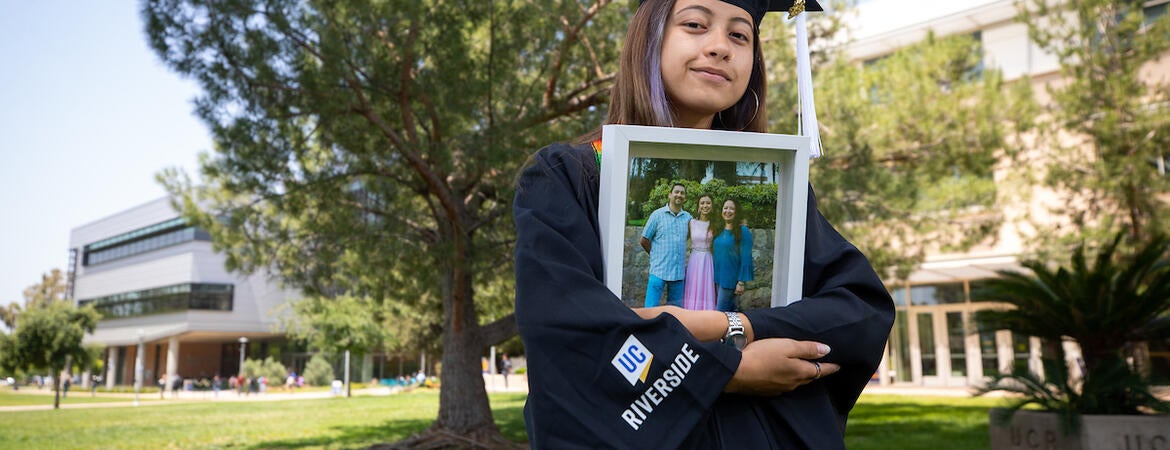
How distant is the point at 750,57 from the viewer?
5.08ft

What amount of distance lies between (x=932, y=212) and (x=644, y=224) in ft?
36.6

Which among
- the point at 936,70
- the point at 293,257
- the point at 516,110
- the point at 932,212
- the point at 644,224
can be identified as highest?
the point at 936,70

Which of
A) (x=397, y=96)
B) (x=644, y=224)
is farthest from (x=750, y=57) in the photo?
(x=397, y=96)

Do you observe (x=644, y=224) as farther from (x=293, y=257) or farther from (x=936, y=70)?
(x=936, y=70)

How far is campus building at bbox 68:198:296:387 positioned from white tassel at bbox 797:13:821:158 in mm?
45164

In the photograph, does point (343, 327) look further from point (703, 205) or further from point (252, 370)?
point (703, 205)

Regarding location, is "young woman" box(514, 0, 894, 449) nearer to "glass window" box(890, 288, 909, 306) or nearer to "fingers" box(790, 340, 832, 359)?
"fingers" box(790, 340, 832, 359)

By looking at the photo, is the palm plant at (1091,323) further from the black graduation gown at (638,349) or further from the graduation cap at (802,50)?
the black graduation gown at (638,349)

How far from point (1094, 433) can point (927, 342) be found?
61.5ft

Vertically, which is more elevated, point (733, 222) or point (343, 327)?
point (343, 327)

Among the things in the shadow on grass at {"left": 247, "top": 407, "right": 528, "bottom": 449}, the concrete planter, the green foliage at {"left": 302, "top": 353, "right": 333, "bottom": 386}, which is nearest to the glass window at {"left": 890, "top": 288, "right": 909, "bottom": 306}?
the shadow on grass at {"left": 247, "top": 407, "right": 528, "bottom": 449}

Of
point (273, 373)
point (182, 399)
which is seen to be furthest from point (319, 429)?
point (273, 373)

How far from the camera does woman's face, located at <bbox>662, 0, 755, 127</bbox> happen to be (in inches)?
59.1

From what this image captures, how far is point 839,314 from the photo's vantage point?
1315 mm
